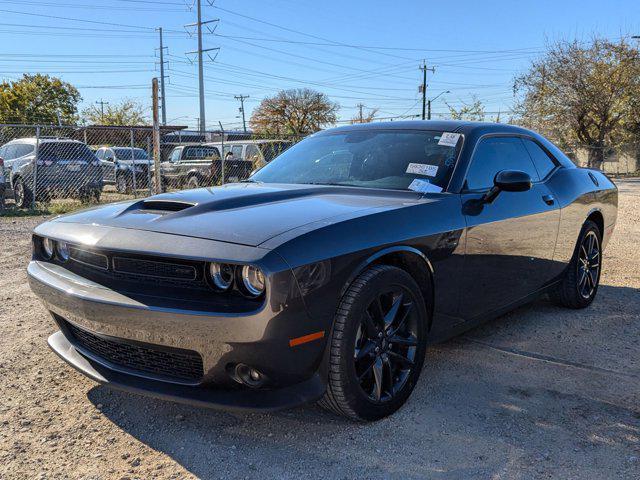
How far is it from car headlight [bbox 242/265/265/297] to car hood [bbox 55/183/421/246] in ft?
0.35

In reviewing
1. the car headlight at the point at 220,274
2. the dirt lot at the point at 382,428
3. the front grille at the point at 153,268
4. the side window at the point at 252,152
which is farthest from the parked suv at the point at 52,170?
the car headlight at the point at 220,274

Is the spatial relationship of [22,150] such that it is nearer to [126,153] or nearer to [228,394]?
[126,153]

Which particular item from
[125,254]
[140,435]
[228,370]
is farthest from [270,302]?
[140,435]

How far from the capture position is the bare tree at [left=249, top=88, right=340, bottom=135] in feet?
188

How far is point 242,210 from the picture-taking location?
2812mm

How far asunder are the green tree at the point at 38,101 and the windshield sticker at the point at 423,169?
1822 inches

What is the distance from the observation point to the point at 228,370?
233cm

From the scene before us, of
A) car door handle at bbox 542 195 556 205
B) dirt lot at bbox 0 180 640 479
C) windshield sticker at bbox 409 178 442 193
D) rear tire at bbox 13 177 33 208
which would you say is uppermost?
windshield sticker at bbox 409 178 442 193

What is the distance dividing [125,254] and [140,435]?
0.85m

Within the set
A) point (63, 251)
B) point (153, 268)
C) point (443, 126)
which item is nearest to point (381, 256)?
point (153, 268)

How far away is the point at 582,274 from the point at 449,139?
2.00 m

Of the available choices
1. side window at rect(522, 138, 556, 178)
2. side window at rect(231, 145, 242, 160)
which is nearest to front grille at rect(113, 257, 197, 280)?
side window at rect(522, 138, 556, 178)

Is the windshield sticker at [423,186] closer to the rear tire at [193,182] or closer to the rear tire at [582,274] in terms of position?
the rear tire at [582,274]

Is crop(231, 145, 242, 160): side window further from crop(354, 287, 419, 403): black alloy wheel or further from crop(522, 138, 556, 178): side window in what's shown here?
crop(354, 287, 419, 403): black alloy wheel
